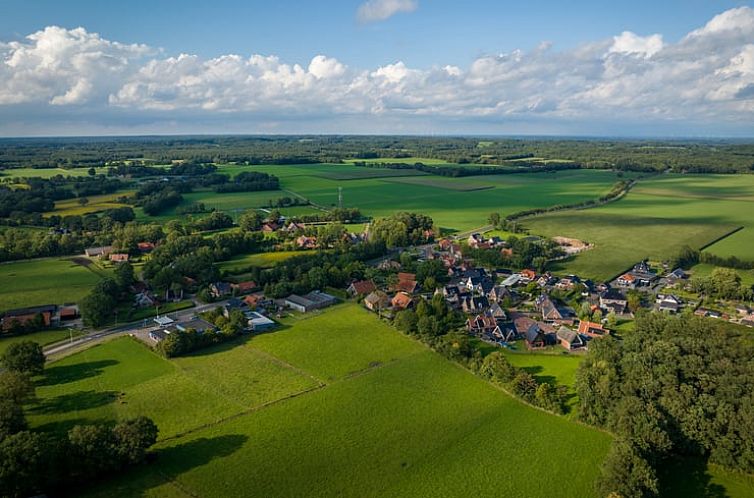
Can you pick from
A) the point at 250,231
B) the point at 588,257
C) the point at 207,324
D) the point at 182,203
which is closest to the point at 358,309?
the point at 207,324

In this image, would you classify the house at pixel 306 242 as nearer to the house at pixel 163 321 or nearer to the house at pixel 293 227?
the house at pixel 293 227

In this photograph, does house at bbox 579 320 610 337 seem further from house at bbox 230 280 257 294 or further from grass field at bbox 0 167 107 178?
grass field at bbox 0 167 107 178

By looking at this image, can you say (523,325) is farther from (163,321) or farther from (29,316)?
(29,316)

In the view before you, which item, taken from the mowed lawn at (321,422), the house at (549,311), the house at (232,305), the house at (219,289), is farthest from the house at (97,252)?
the house at (549,311)

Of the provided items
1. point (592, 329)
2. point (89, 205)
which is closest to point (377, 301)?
point (592, 329)

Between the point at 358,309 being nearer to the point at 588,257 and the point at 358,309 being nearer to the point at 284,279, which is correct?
the point at 284,279
